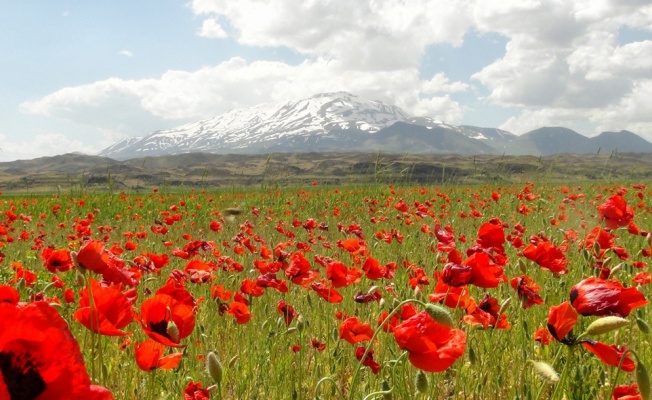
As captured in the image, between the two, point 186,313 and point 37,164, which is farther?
point 37,164

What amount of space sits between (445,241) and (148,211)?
30.9 ft

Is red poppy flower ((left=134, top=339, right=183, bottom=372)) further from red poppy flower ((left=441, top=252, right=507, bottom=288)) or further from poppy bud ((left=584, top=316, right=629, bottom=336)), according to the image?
poppy bud ((left=584, top=316, right=629, bottom=336))

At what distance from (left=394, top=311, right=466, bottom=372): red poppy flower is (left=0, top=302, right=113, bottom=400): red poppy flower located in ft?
2.92

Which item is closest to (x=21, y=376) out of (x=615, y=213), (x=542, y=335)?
(x=542, y=335)

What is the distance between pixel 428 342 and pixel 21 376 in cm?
95

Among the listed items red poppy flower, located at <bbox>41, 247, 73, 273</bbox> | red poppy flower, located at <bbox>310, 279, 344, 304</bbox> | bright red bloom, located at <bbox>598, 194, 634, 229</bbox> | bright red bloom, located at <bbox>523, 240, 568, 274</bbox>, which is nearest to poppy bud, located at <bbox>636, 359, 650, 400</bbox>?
bright red bloom, located at <bbox>523, 240, 568, 274</bbox>

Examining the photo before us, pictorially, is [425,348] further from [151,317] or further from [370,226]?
[370,226]

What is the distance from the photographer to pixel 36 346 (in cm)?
54

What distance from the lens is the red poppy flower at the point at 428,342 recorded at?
1258 mm

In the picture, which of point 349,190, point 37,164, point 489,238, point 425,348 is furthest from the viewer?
point 37,164

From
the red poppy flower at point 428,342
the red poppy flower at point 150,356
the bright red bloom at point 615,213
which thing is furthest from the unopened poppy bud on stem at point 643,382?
the bright red bloom at point 615,213

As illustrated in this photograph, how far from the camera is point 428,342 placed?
50.8 inches

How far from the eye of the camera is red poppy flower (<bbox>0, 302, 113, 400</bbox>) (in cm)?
54

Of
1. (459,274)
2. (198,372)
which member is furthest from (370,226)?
(459,274)
